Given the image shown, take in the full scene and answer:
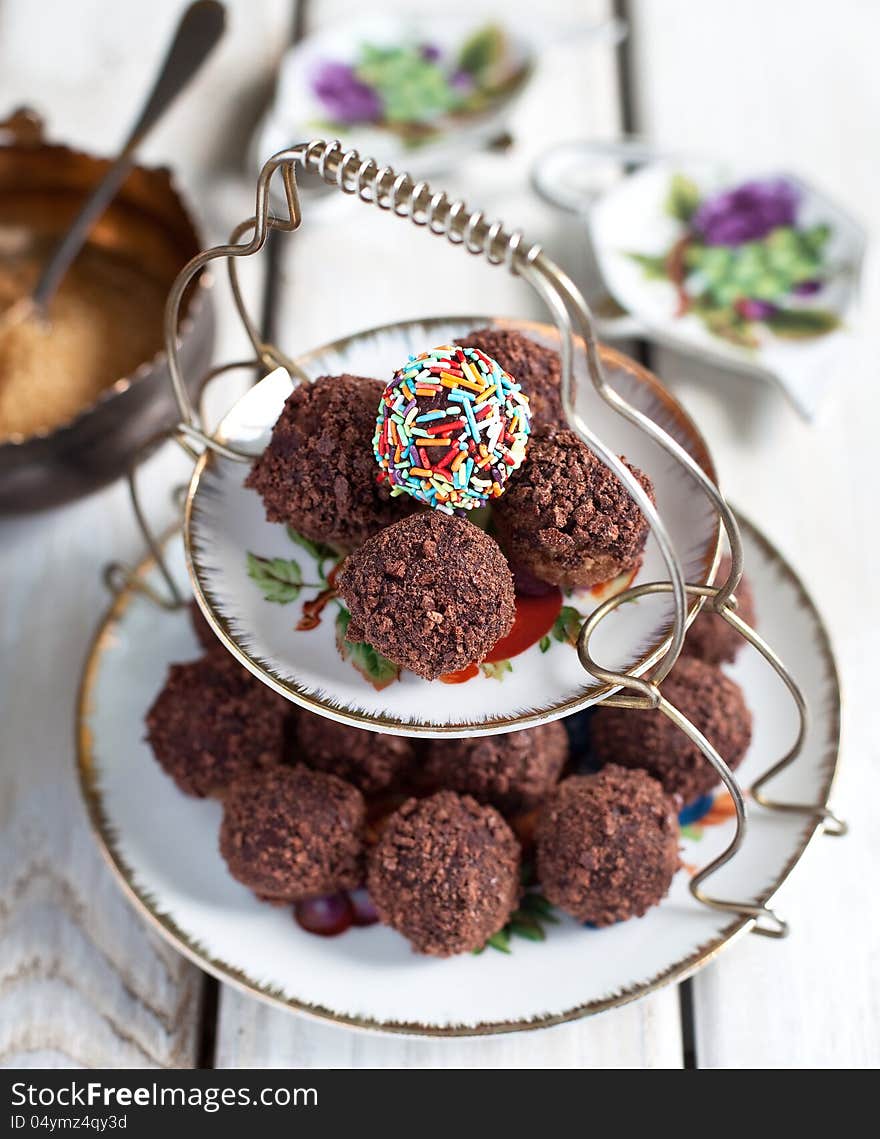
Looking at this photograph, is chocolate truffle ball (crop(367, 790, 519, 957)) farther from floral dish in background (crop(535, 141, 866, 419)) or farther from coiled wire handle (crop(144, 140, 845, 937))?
floral dish in background (crop(535, 141, 866, 419))

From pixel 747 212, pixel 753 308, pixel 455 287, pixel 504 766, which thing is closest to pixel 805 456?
pixel 753 308

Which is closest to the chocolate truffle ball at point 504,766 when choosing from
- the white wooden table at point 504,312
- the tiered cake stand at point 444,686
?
the tiered cake stand at point 444,686

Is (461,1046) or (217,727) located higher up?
(217,727)

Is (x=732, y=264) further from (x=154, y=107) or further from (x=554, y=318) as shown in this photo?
(x=554, y=318)

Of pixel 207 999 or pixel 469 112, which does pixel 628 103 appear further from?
pixel 207 999

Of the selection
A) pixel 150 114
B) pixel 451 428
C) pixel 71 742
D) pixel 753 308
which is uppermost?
pixel 451 428

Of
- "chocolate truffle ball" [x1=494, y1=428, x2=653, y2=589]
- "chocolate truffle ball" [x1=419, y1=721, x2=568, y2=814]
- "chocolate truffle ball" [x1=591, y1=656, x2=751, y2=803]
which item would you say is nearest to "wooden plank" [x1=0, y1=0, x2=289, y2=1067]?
"chocolate truffle ball" [x1=419, y1=721, x2=568, y2=814]
